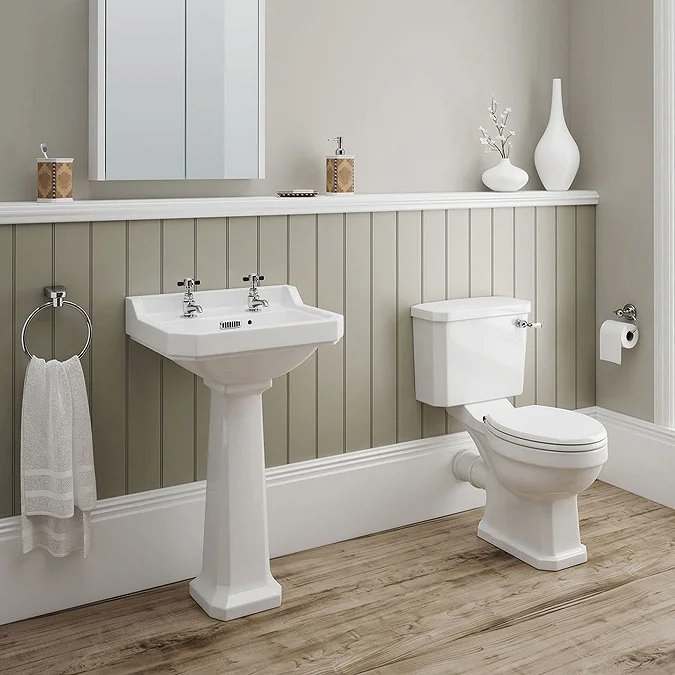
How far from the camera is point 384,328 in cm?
311

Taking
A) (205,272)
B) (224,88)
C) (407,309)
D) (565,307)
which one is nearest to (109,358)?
(205,272)

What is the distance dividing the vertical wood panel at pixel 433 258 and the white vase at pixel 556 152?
1.84 ft

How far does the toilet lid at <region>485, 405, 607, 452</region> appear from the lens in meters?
2.67

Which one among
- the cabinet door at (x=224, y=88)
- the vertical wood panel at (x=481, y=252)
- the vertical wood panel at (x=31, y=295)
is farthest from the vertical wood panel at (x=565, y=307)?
the vertical wood panel at (x=31, y=295)

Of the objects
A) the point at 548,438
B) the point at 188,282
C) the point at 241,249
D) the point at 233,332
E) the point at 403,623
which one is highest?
the point at 241,249

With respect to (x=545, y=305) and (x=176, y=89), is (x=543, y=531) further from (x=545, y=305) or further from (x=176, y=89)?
(x=176, y=89)

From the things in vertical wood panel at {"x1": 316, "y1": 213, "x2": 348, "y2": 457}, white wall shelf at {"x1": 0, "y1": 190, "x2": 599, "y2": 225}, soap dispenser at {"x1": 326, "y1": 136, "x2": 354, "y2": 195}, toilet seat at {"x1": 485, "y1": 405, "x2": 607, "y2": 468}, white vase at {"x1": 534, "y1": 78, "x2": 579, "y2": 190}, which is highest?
white vase at {"x1": 534, "y1": 78, "x2": 579, "y2": 190}

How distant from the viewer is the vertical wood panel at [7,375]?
2426 millimetres

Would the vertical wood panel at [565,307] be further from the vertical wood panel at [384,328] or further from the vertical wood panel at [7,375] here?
the vertical wood panel at [7,375]

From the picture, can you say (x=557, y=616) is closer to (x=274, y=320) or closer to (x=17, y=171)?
(x=274, y=320)

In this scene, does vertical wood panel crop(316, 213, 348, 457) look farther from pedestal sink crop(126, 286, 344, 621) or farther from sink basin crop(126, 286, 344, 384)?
pedestal sink crop(126, 286, 344, 621)

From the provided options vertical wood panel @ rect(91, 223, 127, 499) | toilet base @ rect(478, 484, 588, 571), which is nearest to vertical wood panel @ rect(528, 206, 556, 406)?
toilet base @ rect(478, 484, 588, 571)

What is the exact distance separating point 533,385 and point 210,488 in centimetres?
149

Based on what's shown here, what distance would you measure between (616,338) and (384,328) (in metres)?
0.96
